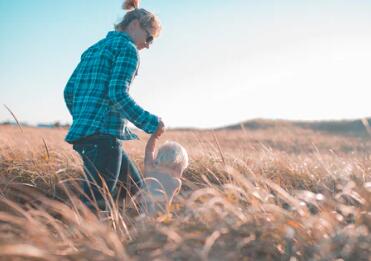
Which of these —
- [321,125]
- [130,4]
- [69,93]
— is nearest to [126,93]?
[69,93]

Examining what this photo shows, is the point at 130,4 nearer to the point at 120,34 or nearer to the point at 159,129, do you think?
the point at 120,34

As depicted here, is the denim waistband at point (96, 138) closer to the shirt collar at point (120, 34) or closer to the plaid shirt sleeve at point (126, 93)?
the plaid shirt sleeve at point (126, 93)

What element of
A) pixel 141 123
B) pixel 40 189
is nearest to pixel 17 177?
pixel 40 189

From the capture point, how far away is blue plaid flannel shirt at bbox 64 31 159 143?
3.34m

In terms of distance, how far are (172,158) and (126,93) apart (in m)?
0.58

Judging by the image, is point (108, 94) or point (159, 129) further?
point (159, 129)

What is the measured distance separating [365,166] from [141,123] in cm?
209

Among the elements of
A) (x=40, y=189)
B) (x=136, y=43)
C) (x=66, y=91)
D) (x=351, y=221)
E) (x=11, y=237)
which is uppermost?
(x=136, y=43)

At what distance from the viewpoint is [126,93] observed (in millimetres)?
3320

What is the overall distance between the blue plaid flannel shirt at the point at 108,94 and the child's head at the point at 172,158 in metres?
0.18

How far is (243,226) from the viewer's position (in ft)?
6.98

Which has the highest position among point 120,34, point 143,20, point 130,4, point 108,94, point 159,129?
point 130,4

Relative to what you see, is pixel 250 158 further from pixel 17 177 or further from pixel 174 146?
pixel 17 177

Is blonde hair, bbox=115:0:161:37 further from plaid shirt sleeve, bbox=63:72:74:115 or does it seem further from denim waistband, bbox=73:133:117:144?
denim waistband, bbox=73:133:117:144
